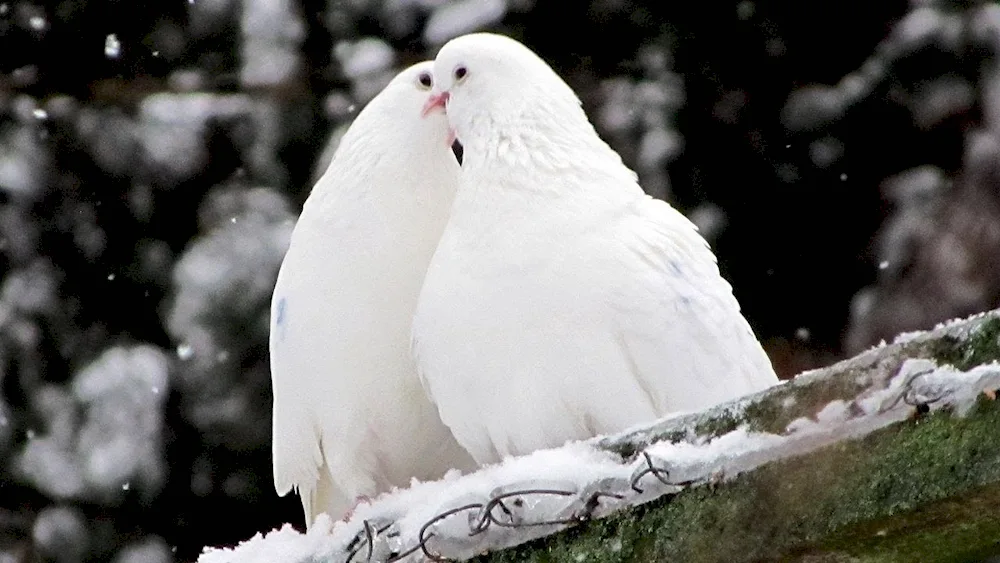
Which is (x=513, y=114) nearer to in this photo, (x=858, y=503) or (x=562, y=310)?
(x=562, y=310)

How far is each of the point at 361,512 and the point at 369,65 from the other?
289cm

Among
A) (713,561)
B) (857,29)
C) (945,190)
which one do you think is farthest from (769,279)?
(713,561)

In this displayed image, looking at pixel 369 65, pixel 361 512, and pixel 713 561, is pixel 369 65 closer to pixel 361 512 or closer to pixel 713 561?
pixel 361 512

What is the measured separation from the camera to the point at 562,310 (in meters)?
2.14

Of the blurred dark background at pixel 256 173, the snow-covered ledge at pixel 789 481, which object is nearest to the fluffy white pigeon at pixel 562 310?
the snow-covered ledge at pixel 789 481

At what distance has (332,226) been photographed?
2.51m

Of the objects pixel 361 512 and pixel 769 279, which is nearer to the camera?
pixel 361 512

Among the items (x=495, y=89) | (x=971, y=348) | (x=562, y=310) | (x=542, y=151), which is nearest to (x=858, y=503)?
(x=971, y=348)

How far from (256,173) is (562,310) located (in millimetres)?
2725

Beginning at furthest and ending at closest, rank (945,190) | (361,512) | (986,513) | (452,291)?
(945,190)
(452,291)
(361,512)
(986,513)

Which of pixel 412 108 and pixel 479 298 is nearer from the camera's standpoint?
pixel 479 298

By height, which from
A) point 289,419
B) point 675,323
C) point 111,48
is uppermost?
point 111,48

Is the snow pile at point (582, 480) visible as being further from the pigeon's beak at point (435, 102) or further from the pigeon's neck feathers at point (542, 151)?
the pigeon's beak at point (435, 102)

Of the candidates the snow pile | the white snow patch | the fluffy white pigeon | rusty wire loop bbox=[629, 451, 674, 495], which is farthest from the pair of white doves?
the white snow patch
